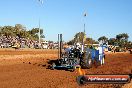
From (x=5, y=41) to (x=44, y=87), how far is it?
124ft

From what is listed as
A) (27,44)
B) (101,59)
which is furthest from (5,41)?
(101,59)

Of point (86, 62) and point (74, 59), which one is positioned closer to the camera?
point (74, 59)

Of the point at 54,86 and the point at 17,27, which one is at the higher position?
the point at 17,27

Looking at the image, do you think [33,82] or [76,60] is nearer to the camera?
[33,82]

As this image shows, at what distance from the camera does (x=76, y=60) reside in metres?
19.9

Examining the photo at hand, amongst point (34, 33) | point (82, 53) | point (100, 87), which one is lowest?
point (100, 87)

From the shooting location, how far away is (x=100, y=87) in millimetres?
12375

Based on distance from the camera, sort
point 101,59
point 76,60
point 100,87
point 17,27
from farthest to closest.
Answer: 1. point 17,27
2. point 101,59
3. point 76,60
4. point 100,87

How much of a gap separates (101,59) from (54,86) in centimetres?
1242

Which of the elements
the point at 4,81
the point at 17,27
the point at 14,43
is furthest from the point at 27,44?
the point at 4,81

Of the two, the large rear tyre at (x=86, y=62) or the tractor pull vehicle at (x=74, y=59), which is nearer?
the tractor pull vehicle at (x=74, y=59)

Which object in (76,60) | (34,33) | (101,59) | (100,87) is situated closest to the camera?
(100,87)

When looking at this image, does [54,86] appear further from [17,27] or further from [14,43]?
[17,27]

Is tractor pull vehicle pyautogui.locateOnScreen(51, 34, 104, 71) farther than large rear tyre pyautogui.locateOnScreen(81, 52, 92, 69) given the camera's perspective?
No
